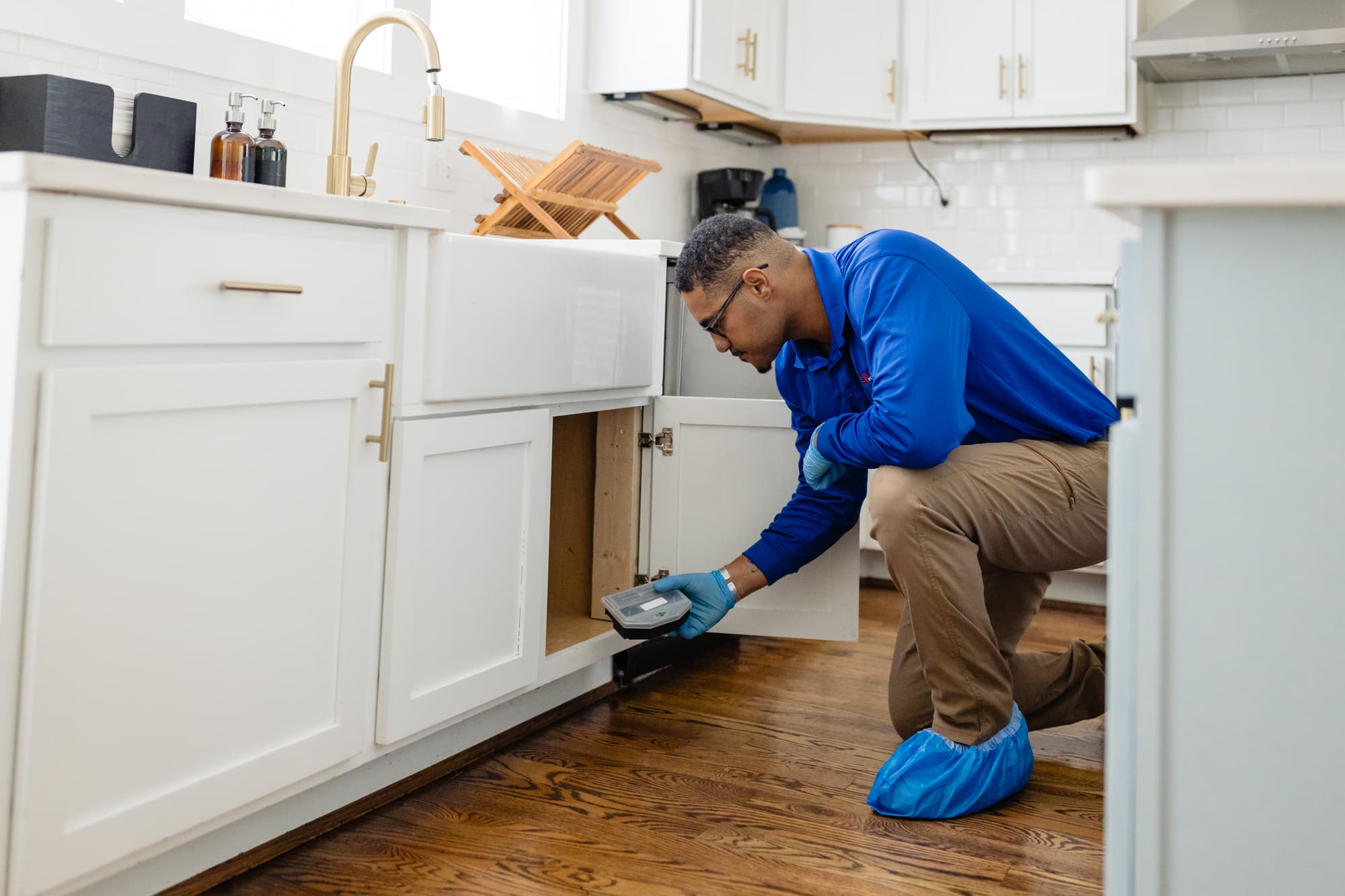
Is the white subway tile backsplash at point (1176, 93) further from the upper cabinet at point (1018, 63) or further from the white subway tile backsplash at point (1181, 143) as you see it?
the upper cabinet at point (1018, 63)

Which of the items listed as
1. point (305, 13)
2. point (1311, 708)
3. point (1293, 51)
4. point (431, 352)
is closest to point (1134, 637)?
point (1311, 708)

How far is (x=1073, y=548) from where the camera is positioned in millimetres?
1911

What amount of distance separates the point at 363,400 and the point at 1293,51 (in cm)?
305

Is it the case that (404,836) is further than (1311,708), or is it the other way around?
(404,836)

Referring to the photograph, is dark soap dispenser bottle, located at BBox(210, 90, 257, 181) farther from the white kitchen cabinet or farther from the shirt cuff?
the shirt cuff

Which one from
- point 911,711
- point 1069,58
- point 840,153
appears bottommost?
point 911,711

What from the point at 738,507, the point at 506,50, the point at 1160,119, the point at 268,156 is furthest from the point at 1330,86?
the point at 268,156

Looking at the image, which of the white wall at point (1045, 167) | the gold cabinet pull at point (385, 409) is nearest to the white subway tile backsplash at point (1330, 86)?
the white wall at point (1045, 167)

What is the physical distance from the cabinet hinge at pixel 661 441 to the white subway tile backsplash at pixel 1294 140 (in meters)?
2.51

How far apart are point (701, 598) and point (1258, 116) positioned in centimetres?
273

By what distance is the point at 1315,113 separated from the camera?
12.0ft

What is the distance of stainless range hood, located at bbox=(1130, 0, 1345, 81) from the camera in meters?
3.32

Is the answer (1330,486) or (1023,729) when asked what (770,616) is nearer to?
(1023,729)

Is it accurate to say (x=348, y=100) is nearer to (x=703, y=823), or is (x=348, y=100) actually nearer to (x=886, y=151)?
(x=703, y=823)
